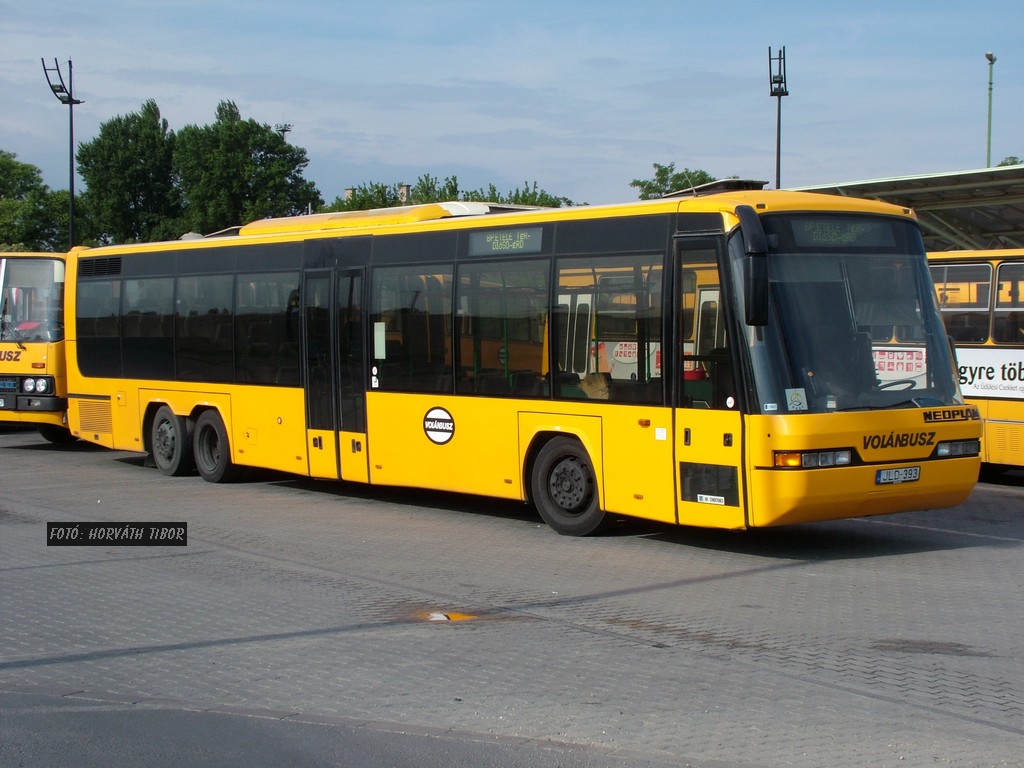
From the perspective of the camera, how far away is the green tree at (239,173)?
261 ft

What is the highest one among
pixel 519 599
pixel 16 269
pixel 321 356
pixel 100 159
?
pixel 100 159

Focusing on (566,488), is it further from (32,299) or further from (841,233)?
(32,299)

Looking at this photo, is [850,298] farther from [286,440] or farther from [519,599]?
[286,440]

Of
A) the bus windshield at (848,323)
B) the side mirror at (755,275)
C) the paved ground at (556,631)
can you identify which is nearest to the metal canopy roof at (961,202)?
the paved ground at (556,631)

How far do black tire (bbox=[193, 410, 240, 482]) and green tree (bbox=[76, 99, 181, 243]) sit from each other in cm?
6753

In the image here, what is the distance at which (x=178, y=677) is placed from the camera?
7.35 meters

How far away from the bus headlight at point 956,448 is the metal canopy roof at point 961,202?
10002 millimetres

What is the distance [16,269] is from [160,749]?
1798 cm

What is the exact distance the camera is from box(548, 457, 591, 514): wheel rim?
12.7m

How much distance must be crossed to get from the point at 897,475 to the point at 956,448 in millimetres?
777

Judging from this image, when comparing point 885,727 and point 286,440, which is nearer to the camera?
point 885,727

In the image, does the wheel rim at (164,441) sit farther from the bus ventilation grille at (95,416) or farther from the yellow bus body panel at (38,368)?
the yellow bus body panel at (38,368)

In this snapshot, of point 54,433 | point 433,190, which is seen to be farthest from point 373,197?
point 54,433

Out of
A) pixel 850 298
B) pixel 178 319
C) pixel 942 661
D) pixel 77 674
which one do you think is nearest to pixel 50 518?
pixel 178 319
